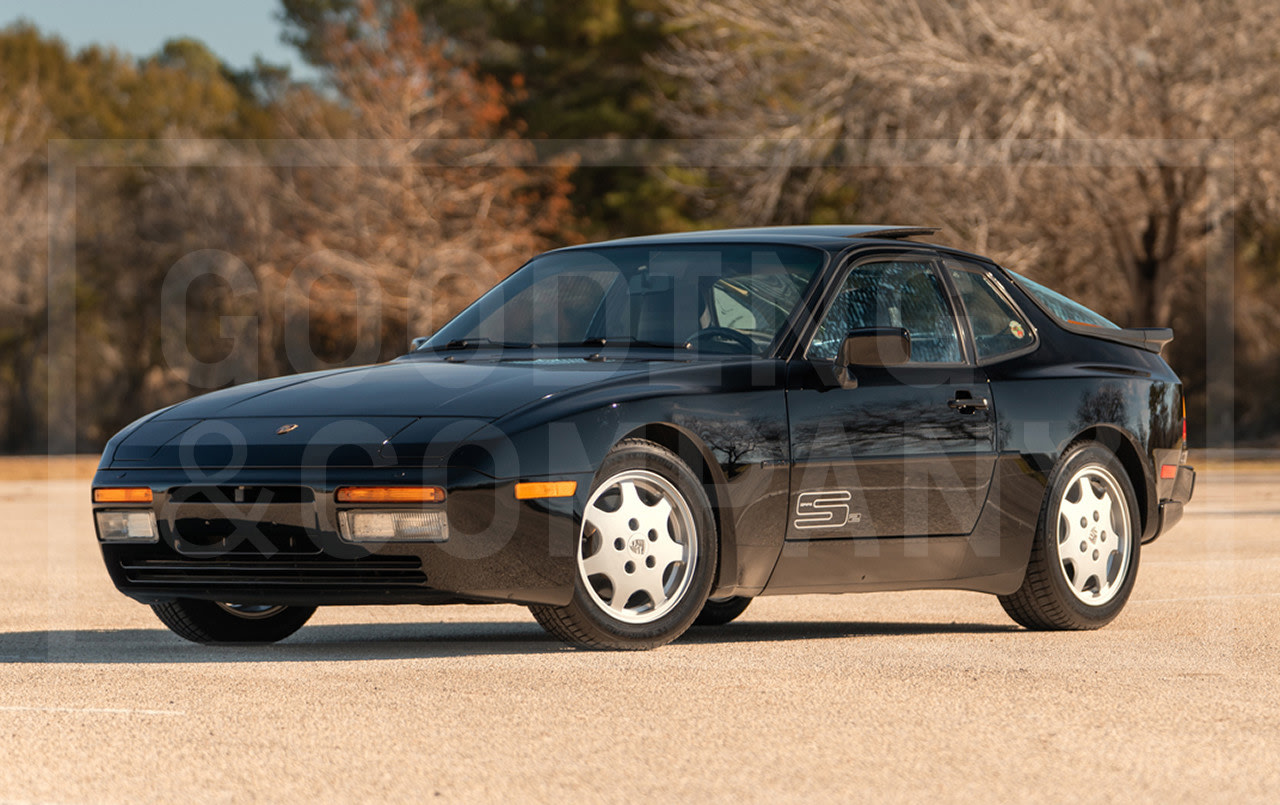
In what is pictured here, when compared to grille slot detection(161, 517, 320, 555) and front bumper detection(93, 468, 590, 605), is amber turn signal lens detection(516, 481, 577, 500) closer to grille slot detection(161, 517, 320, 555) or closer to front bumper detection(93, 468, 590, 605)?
front bumper detection(93, 468, 590, 605)

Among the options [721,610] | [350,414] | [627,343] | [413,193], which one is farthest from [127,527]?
[413,193]

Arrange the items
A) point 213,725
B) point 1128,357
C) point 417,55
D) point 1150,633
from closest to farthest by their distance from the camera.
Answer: point 213,725
point 1150,633
point 1128,357
point 417,55

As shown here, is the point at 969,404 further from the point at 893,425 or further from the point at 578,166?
the point at 578,166

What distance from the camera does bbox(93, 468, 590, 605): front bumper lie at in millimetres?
6406

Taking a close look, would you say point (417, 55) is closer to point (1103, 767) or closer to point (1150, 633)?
point (1150, 633)

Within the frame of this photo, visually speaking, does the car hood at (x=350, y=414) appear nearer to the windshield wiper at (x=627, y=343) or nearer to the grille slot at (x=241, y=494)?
the grille slot at (x=241, y=494)

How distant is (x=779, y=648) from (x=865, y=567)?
466mm

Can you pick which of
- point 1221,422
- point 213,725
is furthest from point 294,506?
point 1221,422

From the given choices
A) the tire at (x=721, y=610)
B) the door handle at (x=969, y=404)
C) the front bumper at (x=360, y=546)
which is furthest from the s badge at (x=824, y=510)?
the tire at (x=721, y=610)

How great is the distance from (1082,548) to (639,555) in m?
2.36

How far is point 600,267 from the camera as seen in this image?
26.0 feet

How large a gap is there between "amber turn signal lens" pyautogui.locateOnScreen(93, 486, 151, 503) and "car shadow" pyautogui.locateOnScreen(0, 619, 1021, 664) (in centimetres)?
61

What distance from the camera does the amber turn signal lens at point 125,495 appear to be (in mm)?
6889

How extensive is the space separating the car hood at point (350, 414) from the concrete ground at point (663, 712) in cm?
77
